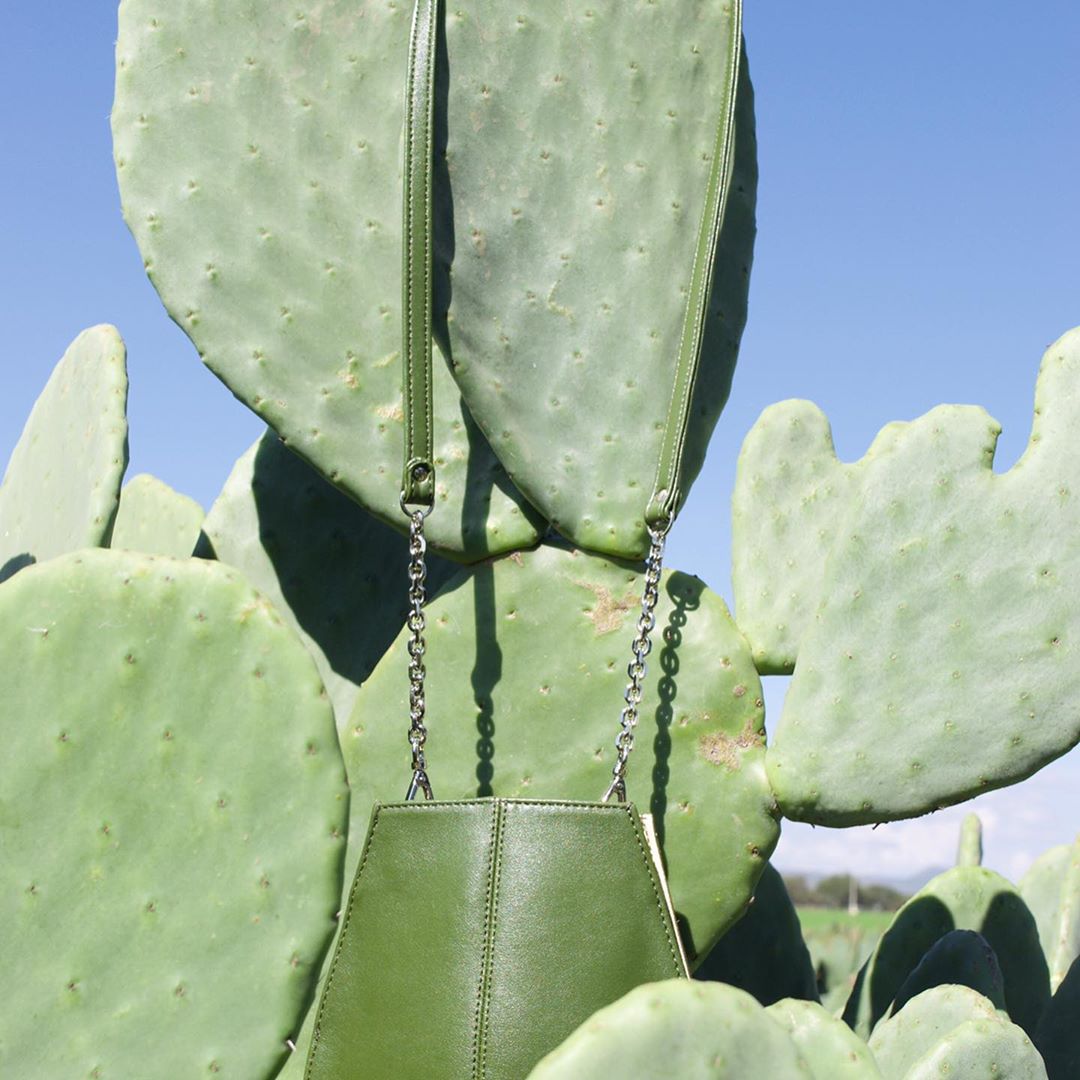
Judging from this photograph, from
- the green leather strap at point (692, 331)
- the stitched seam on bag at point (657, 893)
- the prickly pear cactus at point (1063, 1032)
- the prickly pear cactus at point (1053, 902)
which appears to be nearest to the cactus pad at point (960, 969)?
the prickly pear cactus at point (1063, 1032)

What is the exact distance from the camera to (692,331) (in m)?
1.58

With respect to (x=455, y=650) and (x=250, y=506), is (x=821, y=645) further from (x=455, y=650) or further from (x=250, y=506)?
(x=250, y=506)

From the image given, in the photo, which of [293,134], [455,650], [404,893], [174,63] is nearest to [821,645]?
[455,650]

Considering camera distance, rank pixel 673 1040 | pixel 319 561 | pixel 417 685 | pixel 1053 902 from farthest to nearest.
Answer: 1. pixel 1053 902
2. pixel 319 561
3. pixel 417 685
4. pixel 673 1040

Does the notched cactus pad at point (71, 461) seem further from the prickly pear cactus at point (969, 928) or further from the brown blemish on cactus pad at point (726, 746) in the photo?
the prickly pear cactus at point (969, 928)

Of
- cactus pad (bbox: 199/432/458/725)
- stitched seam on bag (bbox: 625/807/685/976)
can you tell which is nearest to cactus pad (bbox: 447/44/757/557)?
stitched seam on bag (bbox: 625/807/685/976)

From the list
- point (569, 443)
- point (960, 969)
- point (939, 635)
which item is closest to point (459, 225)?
point (569, 443)

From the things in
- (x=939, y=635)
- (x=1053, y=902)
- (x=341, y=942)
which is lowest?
(x=1053, y=902)

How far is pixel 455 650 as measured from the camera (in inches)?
63.9

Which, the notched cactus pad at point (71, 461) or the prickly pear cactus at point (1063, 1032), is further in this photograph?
the prickly pear cactus at point (1063, 1032)

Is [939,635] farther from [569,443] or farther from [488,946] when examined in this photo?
[488,946]

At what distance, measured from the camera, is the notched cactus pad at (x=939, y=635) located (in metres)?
1.62

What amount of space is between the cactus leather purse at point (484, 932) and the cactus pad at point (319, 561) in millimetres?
591

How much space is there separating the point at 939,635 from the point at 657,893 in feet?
1.62
